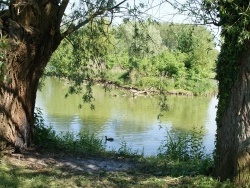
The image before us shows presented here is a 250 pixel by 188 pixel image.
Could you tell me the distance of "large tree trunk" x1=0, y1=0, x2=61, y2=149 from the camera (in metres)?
7.72

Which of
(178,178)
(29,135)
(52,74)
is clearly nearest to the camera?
(178,178)

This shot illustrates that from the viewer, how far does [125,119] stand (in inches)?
877

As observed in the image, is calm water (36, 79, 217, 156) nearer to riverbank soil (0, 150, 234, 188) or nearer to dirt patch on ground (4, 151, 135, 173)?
dirt patch on ground (4, 151, 135, 173)

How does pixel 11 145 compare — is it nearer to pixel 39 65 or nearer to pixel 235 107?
pixel 39 65

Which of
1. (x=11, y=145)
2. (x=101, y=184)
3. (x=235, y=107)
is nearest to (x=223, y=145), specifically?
(x=235, y=107)

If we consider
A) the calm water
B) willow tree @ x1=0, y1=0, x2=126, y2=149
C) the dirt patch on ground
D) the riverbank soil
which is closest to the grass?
the riverbank soil

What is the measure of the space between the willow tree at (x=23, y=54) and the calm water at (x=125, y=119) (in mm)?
5347

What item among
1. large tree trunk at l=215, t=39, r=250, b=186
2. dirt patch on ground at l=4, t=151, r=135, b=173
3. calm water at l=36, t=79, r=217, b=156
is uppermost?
large tree trunk at l=215, t=39, r=250, b=186

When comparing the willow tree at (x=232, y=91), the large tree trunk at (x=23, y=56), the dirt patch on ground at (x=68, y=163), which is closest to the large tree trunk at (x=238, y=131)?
the willow tree at (x=232, y=91)

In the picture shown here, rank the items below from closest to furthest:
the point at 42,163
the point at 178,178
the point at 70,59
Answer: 1. the point at 178,178
2. the point at 42,163
3. the point at 70,59

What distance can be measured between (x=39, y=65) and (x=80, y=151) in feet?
8.02

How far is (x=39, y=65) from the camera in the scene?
841cm

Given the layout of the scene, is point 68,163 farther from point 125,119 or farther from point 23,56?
point 125,119

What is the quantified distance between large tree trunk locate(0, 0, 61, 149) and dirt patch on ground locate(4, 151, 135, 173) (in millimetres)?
500
